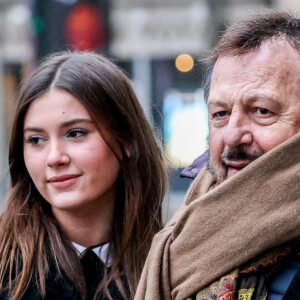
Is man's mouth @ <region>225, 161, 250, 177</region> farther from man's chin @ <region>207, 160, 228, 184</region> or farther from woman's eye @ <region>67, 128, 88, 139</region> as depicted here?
woman's eye @ <region>67, 128, 88, 139</region>

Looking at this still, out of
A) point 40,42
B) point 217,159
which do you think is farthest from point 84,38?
point 217,159

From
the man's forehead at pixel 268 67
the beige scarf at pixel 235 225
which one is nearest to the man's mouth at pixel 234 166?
the beige scarf at pixel 235 225

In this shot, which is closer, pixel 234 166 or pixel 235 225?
pixel 235 225

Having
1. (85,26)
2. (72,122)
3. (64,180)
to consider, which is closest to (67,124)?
(72,122)

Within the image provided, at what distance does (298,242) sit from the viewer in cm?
208

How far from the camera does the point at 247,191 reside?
2102 millimetres

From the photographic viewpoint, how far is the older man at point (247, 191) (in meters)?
2.06

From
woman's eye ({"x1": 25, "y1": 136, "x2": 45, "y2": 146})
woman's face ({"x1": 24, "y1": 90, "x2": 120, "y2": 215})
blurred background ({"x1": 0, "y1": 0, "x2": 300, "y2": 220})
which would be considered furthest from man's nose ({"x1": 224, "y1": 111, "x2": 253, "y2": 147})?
blurred background ({"x1": 0, "y1": 0, "x2": 300, "y2": 220})

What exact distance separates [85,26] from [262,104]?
5.53 m

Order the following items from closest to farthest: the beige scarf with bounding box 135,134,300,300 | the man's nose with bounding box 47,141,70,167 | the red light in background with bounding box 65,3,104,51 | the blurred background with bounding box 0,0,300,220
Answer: the beige scarf with bounding box 135,134,300,300, the man's nose with bounding box 47,141,70,167, the red light in background with bounding box 65,3,104,51, the blurred background with bounding box 0,0,300,220

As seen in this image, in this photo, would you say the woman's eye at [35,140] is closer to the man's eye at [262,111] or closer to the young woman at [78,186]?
the young woman at [78,186]

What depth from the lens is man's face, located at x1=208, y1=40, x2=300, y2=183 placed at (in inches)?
87.0

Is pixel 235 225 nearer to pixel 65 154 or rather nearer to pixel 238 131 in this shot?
pixel 238 131

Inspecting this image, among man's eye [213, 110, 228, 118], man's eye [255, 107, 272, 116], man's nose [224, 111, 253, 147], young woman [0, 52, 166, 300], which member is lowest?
young woman [0, 52, 166, 300]
